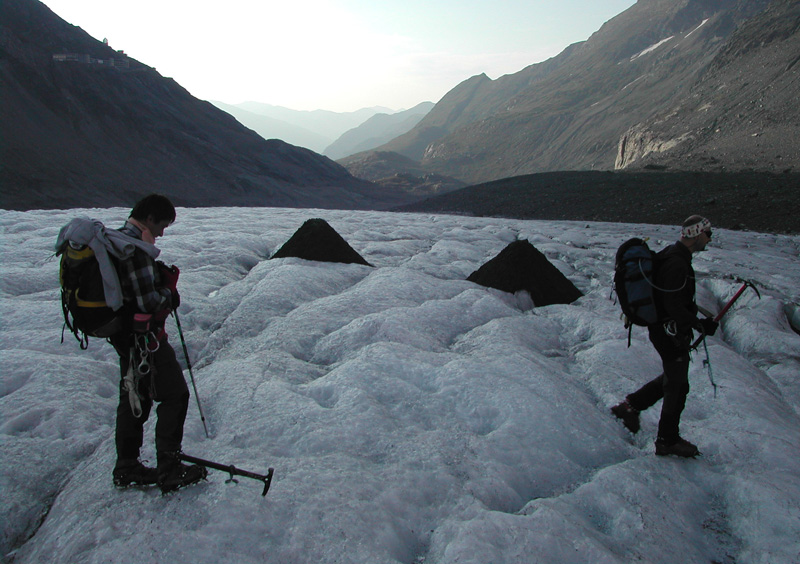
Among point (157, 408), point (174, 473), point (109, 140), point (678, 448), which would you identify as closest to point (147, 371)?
point (157, 408)

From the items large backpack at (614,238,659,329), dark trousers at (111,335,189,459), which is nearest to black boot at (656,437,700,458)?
large backpack at (614,238,659,329)

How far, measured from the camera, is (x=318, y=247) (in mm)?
11039

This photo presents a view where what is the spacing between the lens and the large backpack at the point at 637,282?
14.4 feet

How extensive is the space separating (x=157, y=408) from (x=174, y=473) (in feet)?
1.76

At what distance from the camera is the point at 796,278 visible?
1174cm

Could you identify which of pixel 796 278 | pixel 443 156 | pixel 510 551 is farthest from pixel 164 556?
pixel 443 156

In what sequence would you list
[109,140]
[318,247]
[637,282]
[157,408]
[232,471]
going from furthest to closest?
[109,140]
[318,247]
[637,282]
[157,408]
[232,471]

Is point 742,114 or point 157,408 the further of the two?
point 742,114

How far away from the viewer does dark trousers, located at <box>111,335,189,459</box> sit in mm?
3559

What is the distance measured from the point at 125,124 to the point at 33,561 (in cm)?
6956

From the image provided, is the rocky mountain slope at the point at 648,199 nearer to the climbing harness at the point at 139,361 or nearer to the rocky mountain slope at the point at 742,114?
the rocky mountain slope at the point at 742,114

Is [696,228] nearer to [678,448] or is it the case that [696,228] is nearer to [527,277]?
[678,448]

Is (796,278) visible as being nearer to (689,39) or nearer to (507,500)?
(507,500)

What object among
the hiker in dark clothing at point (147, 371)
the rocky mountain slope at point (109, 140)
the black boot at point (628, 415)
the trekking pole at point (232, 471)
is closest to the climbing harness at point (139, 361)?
the hiker in dark clothing at point (147, 371)
